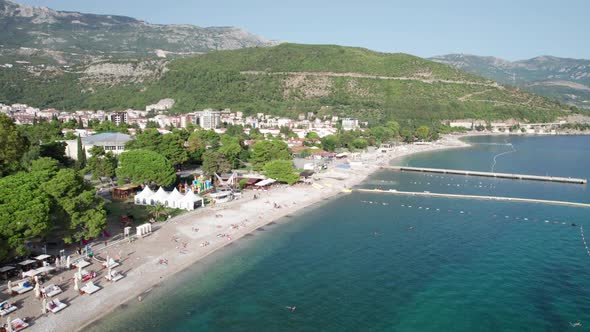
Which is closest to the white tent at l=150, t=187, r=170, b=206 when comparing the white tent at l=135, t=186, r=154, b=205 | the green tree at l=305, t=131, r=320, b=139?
the white tent at l=135, t=186, r=154, b=205

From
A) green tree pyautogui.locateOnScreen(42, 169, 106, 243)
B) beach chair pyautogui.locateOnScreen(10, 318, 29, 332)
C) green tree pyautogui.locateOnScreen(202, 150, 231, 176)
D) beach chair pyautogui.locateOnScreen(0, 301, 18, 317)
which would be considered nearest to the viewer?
beach chair pyautogui.locateOnScreen(10, 318, 29, 332)

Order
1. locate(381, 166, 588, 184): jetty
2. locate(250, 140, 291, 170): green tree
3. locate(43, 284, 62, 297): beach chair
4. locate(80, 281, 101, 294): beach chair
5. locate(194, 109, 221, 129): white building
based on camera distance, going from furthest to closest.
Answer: locate(194, 109, 221, 129): white building
locate(381, 166, 588, 184): jetty
locate(250, 140, 291, 170): green tree
locate(80, 281, 101, 294): beach chair
locate(43, 284, 62, 297): beach chair

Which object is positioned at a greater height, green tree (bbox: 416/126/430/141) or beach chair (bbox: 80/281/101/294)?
green tree (bbox: 416/126/430/141)

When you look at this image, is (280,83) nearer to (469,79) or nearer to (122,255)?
(469,79)

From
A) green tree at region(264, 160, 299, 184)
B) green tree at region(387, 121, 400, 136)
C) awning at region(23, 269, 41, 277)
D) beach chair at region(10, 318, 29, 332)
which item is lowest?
beach chair at region(10, 318, 29, 332)

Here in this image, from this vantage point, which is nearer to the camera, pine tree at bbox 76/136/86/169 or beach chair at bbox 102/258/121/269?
beach chair at bbox 102/258/121/269

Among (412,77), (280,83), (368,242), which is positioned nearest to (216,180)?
(368,242)

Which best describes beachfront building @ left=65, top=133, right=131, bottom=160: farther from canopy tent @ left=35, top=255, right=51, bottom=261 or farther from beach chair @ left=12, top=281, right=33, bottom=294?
beach chair @ left=12, top=281, right=33, bottom=294

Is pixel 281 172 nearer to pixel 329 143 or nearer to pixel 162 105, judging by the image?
pixel 329 143
